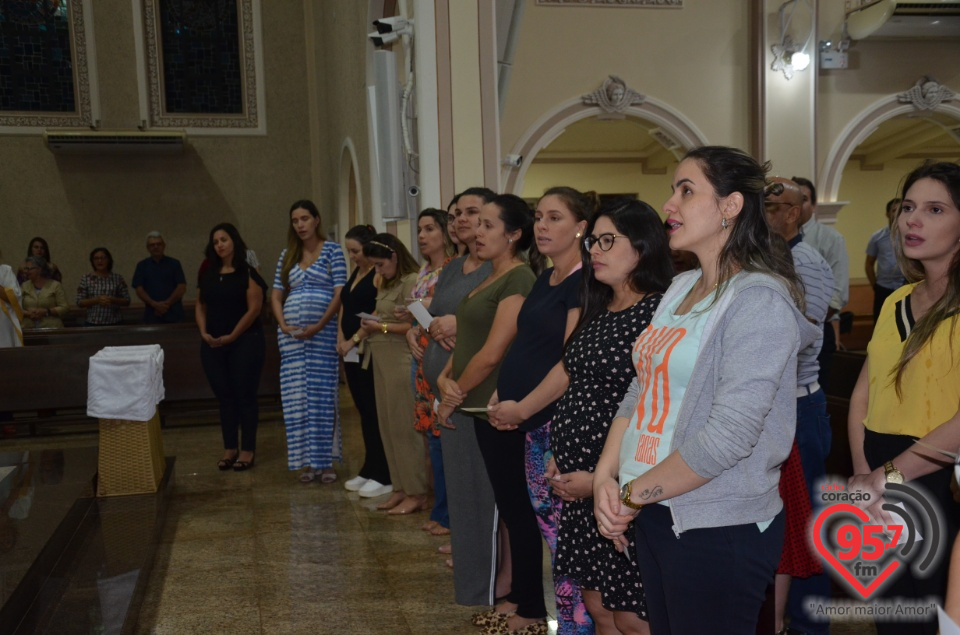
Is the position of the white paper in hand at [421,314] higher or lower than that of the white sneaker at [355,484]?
higher

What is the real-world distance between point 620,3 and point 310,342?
493 cm

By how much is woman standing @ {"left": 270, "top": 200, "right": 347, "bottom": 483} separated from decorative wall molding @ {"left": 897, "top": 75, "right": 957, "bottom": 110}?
6206mm

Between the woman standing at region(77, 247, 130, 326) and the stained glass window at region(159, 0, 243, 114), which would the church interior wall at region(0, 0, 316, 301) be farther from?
the woman standing at region(77, 247, 130, 326)

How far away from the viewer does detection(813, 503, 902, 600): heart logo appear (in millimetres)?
1825

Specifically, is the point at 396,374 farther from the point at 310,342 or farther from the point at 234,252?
the point at 234,252

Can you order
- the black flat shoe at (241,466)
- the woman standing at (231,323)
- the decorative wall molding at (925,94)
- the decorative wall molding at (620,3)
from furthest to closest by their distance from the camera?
1. the decorative wall molding at (925,94)
2. the decorative wall molding at (620,3)
3. the black flat shoe at (241,466)
4. the woman standing at (231,323)

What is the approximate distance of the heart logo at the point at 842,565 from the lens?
1.83 metres

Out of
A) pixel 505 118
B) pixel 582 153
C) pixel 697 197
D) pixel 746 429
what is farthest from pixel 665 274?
pixel 582 153

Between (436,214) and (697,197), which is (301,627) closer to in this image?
(436,214)

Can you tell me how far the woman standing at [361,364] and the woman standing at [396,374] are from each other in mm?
223

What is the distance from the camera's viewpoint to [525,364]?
92.4 inches

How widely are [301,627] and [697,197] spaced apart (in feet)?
6.75

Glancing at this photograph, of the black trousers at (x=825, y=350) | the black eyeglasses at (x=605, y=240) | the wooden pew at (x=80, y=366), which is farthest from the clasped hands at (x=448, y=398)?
the wooden pew at (x=80, y=366)

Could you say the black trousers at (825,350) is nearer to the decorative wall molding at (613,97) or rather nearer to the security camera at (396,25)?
the security camera at (396,25)
